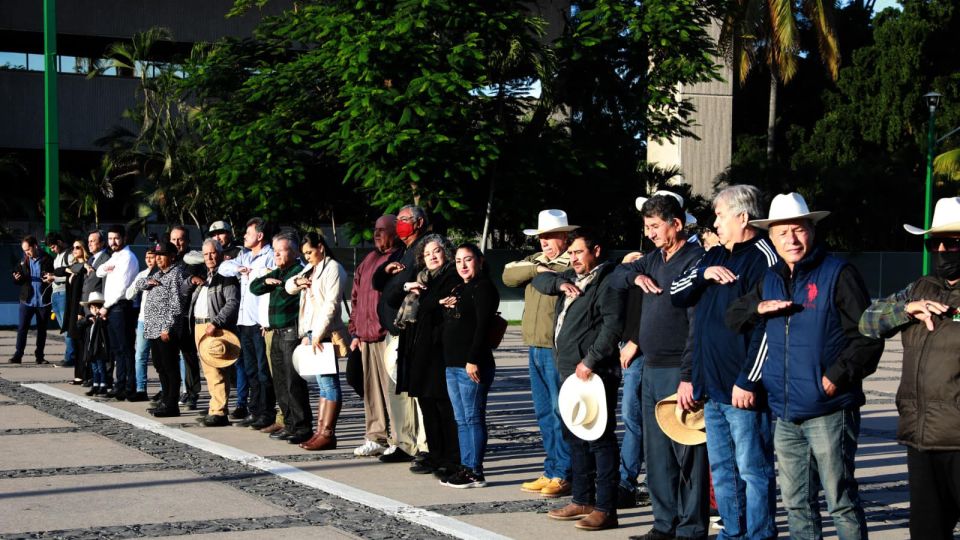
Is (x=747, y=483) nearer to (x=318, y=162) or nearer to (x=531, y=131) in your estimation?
(x=531, y=131)

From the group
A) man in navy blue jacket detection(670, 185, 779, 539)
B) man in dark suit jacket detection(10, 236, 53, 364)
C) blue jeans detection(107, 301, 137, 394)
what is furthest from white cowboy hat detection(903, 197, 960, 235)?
man in dark suit jacket detection(10, 236, 53, 364)

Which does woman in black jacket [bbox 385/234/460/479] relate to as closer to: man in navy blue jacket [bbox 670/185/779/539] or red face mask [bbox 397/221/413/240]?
red face mask [bbox 397/221/413/240]

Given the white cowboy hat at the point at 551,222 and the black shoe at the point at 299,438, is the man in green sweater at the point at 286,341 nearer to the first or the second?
the black shoe at the point at 299,438

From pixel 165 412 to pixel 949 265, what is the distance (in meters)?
8.57

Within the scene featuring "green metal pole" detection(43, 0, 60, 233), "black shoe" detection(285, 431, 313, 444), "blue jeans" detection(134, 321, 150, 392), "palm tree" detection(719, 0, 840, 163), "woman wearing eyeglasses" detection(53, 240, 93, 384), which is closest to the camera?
"black shoe" detection(285, 431, 313, 444)

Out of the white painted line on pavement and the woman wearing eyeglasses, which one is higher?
the woman wearing eyeglasses

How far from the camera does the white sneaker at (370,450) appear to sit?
955 cm

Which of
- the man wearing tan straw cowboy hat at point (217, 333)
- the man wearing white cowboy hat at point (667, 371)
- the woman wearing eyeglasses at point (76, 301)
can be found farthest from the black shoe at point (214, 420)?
the man wearing white cowboy hat at point (667, 371)

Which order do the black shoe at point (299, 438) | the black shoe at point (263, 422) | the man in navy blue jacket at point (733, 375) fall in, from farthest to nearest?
the black shoe at point (263, 422), the black shoe at point (299, 438), the man in navy blue jacket at point (733, 375)

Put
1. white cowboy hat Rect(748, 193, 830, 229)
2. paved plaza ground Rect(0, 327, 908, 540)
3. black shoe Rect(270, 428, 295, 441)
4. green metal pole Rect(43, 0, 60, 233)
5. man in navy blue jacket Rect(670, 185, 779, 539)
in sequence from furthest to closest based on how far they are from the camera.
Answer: green metal pole Rect(43, 0, 60, 233)
black shoe Rect(270, 428, 295, 441)
paved plaza ground Rect(0, 327, 908, 540)
man in navy blue jacket Rect(670, 185, 779, 539)
white cowboy hat Rect(748, 193, 830, 229)

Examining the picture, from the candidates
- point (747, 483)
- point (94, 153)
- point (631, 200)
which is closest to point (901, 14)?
point (631, 200)

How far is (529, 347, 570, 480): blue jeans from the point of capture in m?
8.01

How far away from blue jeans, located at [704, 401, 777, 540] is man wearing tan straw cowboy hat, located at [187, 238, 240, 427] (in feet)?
21.0

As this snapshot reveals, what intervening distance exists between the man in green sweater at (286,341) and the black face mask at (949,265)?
6.25 m
